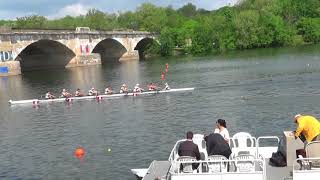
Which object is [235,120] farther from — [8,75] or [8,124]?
[8,75]

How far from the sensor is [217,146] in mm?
17906

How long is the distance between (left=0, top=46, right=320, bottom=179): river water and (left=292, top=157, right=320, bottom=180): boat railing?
33.6 feet

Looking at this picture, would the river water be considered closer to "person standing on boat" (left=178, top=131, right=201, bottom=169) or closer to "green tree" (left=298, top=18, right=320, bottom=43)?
"person standing on boat" (left=178, top=131, right=201, bottom=169)

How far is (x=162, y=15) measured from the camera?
172 meters

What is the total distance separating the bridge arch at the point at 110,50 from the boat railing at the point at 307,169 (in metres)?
122

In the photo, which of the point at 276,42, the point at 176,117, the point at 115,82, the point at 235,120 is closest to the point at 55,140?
the point at 176,117

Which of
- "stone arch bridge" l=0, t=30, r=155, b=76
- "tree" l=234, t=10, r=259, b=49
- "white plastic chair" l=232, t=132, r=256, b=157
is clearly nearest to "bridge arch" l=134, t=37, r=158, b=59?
"stone arch bridge" l=0, t=30, r=155, b=76

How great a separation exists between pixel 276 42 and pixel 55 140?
118 m

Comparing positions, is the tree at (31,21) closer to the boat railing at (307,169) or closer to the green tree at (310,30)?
the green tree at (310,30)

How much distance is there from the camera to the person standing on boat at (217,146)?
58.5ft

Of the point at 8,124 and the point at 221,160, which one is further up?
the point at 221,160

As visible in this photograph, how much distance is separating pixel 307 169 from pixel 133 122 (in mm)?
23797

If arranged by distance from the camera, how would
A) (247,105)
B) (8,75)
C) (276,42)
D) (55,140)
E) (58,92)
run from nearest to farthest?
(55,140) < (247,105) < (58,92) < (8,75) < (276,42)

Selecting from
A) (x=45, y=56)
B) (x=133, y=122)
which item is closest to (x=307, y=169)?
(x=133, y=122)
